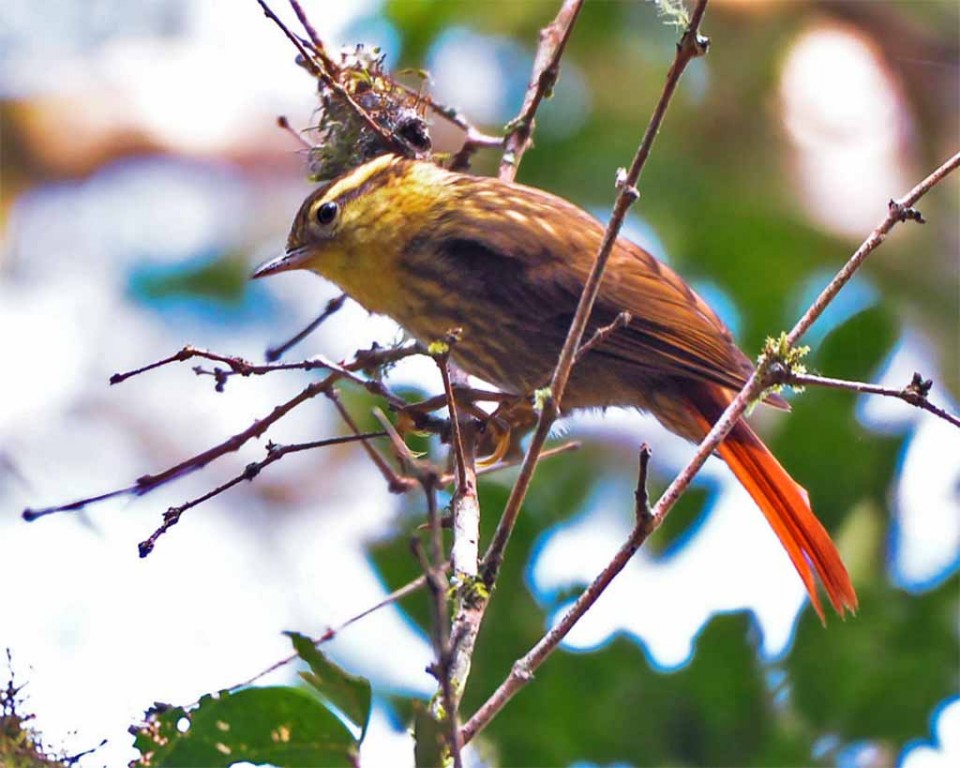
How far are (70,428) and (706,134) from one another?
4641mm

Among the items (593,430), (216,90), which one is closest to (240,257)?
(216,90)

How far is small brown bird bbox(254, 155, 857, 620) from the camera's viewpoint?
3.91 meters

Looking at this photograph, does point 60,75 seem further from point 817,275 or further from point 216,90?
point 817,275

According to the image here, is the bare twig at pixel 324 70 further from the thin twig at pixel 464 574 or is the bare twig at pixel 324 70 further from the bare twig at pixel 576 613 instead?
the bare twig at pixel 576 613

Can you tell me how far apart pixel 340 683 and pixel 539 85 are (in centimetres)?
171

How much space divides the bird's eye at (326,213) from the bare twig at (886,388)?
177cm

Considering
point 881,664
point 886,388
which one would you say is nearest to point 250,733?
point 886,388

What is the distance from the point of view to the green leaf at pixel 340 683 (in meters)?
2.32

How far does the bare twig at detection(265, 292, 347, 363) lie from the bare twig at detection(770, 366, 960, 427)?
1.37 m

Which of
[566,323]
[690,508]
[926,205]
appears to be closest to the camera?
[566,323]

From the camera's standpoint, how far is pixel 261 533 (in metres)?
9.40

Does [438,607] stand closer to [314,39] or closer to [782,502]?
[314,39]

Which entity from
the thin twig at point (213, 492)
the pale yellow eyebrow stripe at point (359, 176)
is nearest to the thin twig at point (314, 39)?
the pale yellow eyebrow stripe at point (359, 176)

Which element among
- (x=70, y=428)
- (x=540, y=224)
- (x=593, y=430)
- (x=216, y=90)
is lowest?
(x=540, y=224)
